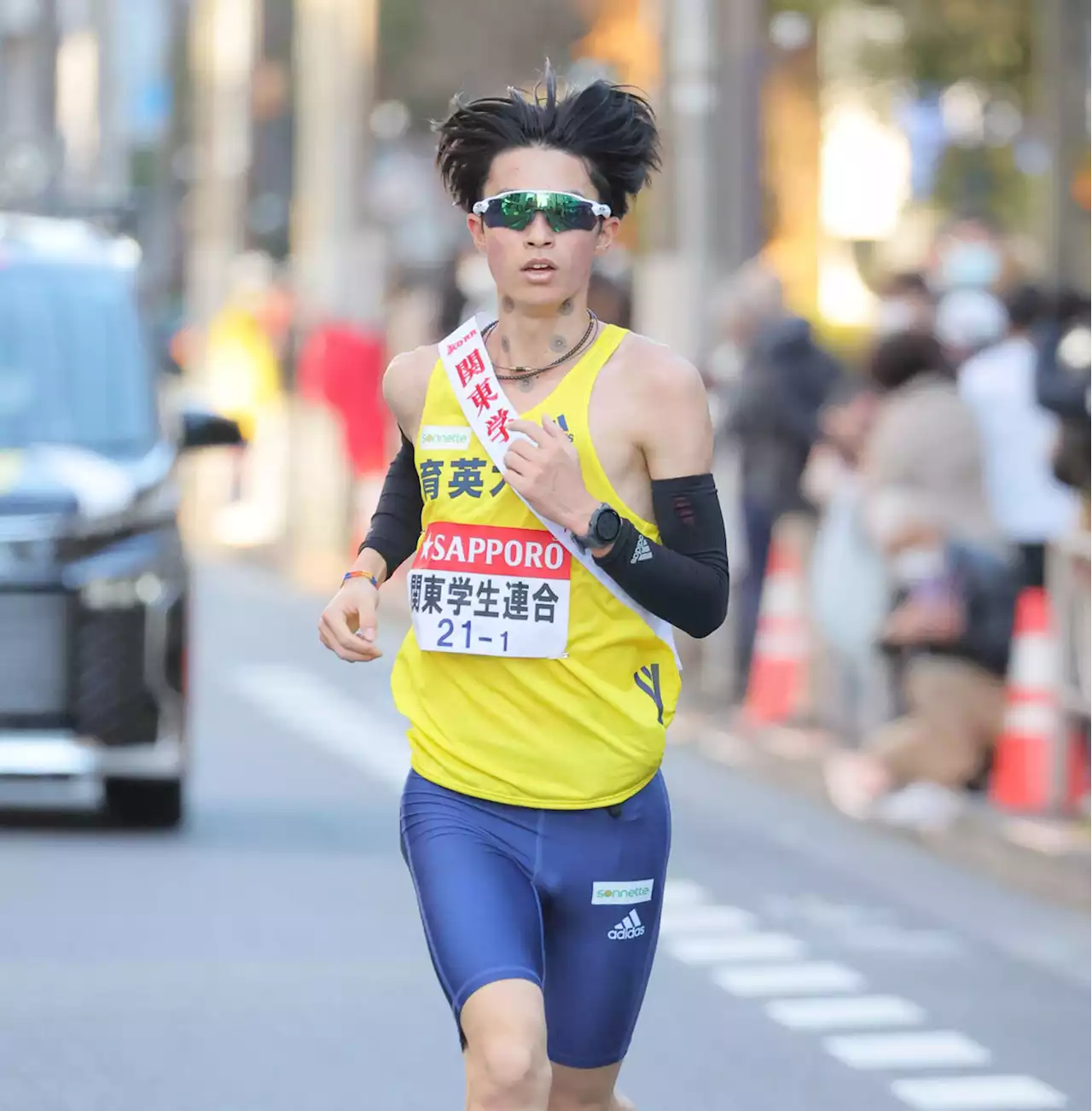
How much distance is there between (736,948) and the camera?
33.6 feet

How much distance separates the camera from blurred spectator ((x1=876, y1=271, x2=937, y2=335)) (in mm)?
14250

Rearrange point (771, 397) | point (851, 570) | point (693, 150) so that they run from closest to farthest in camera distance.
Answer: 1. point (851, 570)
2. point (771, 397)
3. point (693, 150)

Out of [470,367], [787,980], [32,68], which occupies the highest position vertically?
[32,68]

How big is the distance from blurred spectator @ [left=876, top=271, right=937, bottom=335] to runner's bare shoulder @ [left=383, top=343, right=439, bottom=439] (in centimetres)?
825

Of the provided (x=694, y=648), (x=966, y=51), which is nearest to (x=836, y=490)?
(x=694, y=648)

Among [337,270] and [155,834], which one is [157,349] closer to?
[155,834]

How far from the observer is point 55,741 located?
12.2 metres

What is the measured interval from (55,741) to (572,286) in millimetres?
6896

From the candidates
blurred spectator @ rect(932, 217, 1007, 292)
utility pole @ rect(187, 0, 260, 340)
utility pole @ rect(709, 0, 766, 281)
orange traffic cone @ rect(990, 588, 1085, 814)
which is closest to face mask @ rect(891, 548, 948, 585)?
orange traffic cone @ rect(990, 588, 1085, 814)

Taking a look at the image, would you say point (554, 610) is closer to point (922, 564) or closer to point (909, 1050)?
point (909, 1050)

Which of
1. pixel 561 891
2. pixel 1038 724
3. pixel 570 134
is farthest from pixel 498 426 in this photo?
pixel 1038 724

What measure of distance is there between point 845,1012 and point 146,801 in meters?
4.19

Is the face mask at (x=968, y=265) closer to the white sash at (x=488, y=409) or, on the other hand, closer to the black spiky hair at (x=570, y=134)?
the black spiky hair at (x=570, y=134)

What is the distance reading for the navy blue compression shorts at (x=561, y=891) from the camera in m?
5.50
